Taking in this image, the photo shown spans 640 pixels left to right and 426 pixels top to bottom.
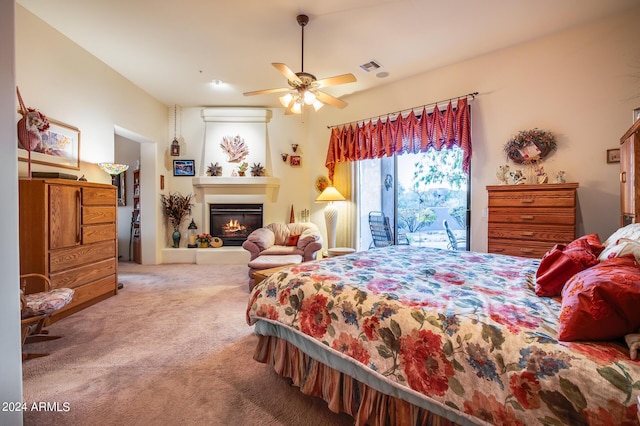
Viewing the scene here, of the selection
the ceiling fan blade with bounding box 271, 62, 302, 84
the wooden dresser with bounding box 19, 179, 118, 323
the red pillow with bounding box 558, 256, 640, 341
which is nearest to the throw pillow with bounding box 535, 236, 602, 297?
the red pillow with bounding box 558, 256, 640, 341

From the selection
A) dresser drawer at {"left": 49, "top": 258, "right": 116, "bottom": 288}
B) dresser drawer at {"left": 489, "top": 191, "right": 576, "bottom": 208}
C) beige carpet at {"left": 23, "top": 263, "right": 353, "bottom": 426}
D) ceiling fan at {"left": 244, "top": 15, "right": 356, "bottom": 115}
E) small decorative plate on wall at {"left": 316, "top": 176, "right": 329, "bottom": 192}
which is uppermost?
ceiling fan at {"left": 244, "top": 15, "right": 356, "bottom": 115}

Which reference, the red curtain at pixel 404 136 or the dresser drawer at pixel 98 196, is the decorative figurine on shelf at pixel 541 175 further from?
the dresser drawer at pixel 98 196

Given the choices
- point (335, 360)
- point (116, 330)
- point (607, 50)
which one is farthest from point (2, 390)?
point (607, 50)

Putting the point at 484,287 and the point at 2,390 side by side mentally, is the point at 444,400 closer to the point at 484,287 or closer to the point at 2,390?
the point at 484,287

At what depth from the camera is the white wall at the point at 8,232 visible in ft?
3.73

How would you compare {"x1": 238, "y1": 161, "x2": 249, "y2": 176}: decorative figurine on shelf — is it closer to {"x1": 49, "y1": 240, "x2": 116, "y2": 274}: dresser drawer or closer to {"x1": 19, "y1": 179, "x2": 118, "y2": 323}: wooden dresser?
{"x1": 19, "y1": 179, "x2": 118, "y2": 323}: wooden dresser

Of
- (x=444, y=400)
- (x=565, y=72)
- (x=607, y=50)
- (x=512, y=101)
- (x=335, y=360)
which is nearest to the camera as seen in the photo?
(x=444, y=400)

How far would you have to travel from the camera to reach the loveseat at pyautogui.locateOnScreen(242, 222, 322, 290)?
365 cm

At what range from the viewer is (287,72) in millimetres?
2627

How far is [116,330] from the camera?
99.3 inches

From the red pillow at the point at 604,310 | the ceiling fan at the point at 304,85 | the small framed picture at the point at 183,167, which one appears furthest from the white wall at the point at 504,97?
the red pillow at the point at 604,310

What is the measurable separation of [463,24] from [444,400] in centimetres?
342

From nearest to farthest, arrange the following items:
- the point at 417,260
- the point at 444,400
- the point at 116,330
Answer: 1. the point at 444,400
2. the point at 417,260
3. the point at 116,330

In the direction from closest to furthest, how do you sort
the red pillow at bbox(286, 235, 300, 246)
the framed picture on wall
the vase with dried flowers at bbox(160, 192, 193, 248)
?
the framed picture on wall → the red pillow at bbox(286, 235, 300, 246) → the vase with dried flowers at bbox(160, 192, 193, 248)
